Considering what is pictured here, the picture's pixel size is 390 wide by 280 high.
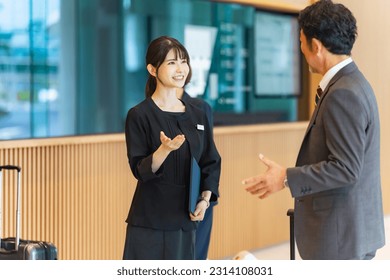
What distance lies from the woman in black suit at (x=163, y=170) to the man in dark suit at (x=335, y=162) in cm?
70

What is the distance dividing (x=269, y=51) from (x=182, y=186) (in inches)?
152

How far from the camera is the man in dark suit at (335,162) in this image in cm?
280

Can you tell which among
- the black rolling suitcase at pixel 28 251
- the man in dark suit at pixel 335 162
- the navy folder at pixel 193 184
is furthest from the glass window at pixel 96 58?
the man in dark suit at pixel 335 162

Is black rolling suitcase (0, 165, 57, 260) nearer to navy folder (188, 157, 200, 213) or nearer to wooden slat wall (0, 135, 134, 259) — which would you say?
navy folder (188, 157, 200, 213)

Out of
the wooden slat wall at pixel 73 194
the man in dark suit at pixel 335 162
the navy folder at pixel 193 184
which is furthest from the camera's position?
the wooden slat wall at pixel 73 194

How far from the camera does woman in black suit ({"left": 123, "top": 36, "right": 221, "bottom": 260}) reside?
3.53 m

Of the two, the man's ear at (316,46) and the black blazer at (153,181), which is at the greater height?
the man's ear at (316,46)

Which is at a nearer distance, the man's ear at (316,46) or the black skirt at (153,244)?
the man's ear at (316,46)

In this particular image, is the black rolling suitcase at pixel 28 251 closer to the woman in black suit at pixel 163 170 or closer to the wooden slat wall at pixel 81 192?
the woman in black suit at pixel 163 170

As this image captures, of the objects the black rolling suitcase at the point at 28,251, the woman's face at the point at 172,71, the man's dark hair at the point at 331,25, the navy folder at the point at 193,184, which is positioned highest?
the man's dark hair at the point at 331,25

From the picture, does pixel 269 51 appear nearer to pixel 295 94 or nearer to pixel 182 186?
pixel 295 94

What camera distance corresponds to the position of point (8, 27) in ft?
16.4

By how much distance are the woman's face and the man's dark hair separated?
2.68ft

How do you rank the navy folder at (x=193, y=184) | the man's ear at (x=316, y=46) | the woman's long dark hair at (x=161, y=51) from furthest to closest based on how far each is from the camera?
the woman's long dark hair at (x=161, y=51)
the navy folder at (x=193, y=184)
the man's ear at (x=316, y=46)
